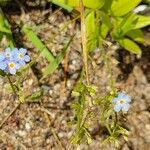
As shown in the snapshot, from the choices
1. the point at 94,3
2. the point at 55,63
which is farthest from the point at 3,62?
the point at 94,3

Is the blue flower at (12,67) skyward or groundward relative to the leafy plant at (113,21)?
groundward

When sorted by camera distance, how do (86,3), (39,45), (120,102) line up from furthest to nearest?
1. (39,45)
2. (86,3)
3. (120,102)

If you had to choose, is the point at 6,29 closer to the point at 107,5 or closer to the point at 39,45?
the point at 39,45

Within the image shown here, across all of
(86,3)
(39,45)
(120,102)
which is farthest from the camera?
(39,45)

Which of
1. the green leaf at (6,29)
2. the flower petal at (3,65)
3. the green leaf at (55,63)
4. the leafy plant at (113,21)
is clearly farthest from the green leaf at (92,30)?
the flower petal at (3,65)

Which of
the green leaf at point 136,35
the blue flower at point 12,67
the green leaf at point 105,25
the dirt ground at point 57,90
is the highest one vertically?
the green leaf at point 105,25

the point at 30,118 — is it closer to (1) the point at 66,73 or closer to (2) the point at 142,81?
(1) the point at 66,73

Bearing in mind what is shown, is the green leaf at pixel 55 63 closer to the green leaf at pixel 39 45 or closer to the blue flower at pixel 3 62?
the green leaf at pixel 39 45
